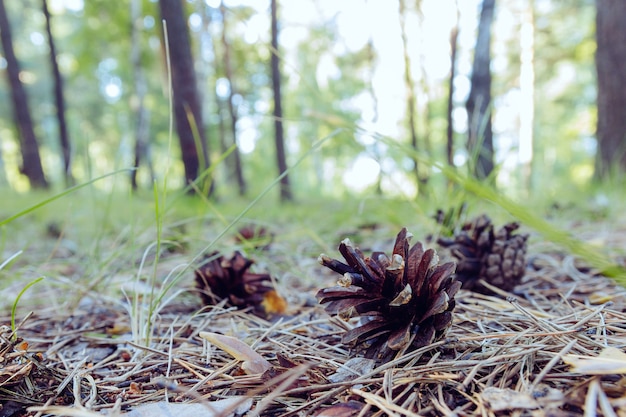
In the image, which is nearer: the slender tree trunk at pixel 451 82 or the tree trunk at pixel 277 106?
the slender tree trunk at pixel 451 82

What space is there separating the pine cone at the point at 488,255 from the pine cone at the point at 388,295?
0.40 metres

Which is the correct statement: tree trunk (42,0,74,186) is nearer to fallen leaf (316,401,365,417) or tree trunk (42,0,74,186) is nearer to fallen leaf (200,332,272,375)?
fallen leaf (200,332,272,375)

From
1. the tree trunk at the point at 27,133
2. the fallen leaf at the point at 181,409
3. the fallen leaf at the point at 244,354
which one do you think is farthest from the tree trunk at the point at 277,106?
the fallen leaf at the point at 181,409

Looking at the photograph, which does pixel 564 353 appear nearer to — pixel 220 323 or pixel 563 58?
pixel 220 323

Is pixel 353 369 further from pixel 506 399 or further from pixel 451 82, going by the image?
pixel 451 82

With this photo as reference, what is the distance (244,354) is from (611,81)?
415 centimetres

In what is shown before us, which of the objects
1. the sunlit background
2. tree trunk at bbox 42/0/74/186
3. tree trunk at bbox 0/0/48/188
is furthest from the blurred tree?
tree trunk at bbox 0/0/48/188

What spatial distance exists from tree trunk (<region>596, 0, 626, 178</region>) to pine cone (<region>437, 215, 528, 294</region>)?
3112 millimetres

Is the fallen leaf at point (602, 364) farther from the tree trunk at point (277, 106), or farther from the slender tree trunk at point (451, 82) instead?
the tree trunk at point (277, 106)

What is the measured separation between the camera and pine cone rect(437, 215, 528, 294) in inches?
38.4

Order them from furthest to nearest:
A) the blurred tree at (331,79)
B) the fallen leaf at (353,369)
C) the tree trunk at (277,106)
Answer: the blurred tree at (331,79) → the tree trunk at (277,106) → the fallen leaf at (353,369)

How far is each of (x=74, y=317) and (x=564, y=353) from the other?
3.42ft

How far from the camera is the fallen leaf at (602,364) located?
46 centimetres

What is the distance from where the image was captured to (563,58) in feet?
25.1
